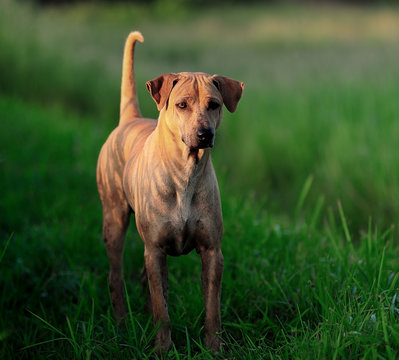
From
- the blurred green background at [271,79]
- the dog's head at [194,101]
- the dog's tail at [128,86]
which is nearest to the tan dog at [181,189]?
the dog's head at [194,101]

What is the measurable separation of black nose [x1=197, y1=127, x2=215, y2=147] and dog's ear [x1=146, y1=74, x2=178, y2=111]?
36 cm

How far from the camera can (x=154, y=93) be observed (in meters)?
2.80

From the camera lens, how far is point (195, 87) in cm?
266

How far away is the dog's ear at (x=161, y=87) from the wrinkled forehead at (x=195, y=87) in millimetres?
36

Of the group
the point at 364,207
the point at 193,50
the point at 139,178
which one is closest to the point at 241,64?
the point at 193,50

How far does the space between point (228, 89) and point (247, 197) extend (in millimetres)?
3616

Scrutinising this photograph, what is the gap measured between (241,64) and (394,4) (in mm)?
3580

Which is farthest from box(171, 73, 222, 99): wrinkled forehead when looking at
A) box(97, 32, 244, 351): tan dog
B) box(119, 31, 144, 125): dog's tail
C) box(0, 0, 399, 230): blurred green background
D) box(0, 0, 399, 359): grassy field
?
box(0, 0, 399, 230): blurred green background

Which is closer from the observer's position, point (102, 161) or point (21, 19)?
point (102, 161)

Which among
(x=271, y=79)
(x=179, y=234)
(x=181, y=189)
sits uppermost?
(x=271, y=79)

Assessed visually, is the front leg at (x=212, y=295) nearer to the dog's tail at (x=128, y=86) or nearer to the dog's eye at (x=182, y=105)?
the dog's eye at (x=182, y=105)

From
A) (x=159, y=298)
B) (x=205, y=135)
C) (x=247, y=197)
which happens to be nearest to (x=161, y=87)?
(x=205, y=135)

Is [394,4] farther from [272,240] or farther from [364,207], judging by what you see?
[272,240]

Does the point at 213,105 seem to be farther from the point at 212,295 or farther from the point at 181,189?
the point at 212,295
